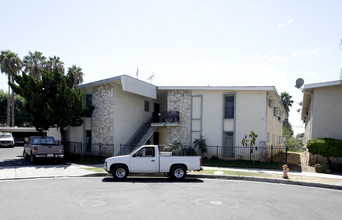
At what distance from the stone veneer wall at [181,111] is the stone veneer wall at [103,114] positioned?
15.5ft

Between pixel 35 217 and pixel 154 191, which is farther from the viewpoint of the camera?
pixel 154 191

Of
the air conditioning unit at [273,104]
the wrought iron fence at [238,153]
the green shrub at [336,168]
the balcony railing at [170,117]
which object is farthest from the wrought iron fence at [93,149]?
the green shrub at [336,168]

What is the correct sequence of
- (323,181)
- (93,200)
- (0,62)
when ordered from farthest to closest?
(0,62)
(323,181)
(93,200)

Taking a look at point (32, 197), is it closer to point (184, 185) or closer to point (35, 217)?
point (35, 217)

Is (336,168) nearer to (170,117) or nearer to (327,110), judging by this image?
(327,110)

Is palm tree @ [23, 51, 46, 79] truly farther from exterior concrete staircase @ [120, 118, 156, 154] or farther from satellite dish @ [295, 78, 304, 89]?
satellite dish @ [295, 78, 304, 89]

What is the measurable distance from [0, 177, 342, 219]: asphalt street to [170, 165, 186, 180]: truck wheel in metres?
0.89

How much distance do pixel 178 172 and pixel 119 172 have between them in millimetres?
2678

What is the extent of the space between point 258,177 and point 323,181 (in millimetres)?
2819

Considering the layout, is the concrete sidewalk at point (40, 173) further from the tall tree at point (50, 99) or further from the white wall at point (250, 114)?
the white wall at point (250, 114)

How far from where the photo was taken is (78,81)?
4094 centimetres

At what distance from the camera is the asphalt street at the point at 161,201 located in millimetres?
6688

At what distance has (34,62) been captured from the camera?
129 feet

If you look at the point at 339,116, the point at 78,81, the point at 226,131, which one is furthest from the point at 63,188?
the point at 78,81
